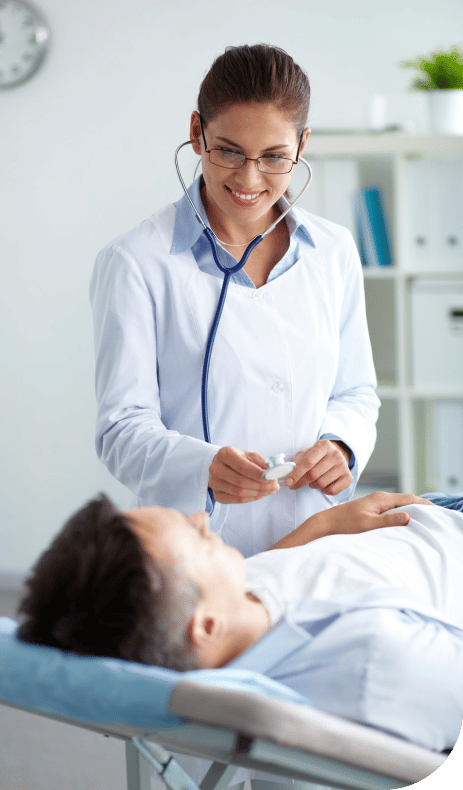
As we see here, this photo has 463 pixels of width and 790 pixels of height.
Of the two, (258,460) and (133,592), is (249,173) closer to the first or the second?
(258,460)

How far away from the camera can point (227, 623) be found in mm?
817

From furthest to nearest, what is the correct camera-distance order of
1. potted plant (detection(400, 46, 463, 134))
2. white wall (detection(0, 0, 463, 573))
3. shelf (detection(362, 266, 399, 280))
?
1. white wall (detection(0, 0, 463, 573))
2. shelf (detection(362, 266, 399, 280))
3. potted plant (detection(400, 46, 463, 134))

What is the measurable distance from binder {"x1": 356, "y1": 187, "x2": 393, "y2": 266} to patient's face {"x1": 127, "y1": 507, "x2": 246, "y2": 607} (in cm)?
195

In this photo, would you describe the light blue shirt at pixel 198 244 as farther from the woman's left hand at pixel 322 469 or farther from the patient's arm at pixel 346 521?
the patient's arm at pixel 346 521

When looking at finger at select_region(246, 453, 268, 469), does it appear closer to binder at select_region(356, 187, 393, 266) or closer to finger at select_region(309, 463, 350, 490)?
finger at select_region(309, 463, 350, 490)

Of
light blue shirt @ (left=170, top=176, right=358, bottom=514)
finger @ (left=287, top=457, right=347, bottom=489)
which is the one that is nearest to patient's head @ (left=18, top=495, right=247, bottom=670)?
finger @ (left=287, top=457, right=347, bottom=489)

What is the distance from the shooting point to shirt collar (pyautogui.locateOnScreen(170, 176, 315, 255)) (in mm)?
1229

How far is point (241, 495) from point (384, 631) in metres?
0.30

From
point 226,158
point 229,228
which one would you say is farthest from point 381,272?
point 226,158

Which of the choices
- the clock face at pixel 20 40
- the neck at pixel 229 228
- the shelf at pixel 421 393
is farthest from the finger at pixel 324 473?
the clock face at pixel 20 40

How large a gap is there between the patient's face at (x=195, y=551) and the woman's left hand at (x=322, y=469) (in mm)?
266

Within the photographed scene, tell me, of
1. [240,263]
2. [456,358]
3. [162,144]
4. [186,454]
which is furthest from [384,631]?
[162,144]

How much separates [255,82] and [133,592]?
0.78 m

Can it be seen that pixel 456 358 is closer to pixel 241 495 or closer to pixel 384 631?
pixel 241 495
